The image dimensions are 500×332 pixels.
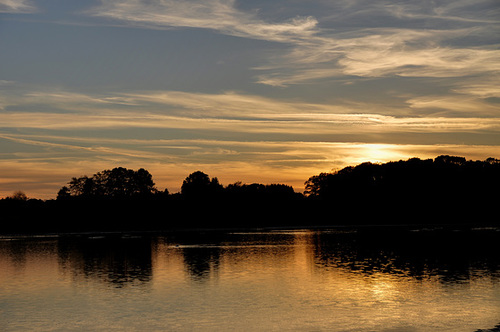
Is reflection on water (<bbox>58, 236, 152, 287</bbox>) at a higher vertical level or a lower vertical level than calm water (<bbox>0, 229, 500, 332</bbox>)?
higher

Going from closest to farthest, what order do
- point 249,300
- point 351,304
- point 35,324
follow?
point 35,324 < point 351,304 < point 249,300

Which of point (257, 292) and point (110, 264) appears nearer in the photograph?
point (257, 292)

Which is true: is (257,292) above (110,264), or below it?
below

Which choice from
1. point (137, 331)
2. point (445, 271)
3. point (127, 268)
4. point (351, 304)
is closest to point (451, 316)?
point (351, 304)

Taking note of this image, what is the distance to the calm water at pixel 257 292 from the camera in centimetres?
3488

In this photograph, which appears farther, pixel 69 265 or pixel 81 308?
pixel 69 265

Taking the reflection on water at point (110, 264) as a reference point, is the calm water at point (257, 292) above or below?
below

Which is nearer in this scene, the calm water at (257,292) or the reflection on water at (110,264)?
the calm water at (257,292)

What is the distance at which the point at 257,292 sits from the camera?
46781mm

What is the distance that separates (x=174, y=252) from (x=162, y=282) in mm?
33578

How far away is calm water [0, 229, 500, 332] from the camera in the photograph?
1373 inches

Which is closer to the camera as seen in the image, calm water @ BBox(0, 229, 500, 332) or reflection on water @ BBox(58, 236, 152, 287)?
calm water @ BBox(0, 229, 500, 332)

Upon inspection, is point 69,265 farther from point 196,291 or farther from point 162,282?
point 196,291

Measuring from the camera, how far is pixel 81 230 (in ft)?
→ 590
